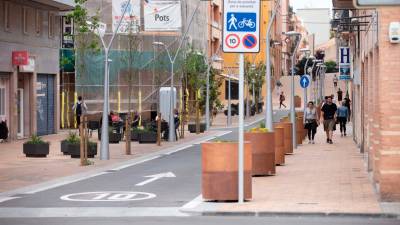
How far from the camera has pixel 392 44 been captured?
16375 millimetres

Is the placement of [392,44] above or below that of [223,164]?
above

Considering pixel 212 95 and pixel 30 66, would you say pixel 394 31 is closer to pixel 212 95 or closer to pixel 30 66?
pixel 30 66

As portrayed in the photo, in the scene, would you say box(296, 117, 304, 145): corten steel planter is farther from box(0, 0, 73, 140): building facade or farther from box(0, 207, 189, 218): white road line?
box(0, 207, 189, 218): white road line

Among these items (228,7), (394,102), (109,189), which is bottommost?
(109,189)

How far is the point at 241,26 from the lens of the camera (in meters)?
16.8

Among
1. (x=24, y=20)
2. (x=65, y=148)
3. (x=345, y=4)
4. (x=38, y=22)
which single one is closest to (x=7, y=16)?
(x=24, y=20)

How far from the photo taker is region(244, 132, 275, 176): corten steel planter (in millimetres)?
22312

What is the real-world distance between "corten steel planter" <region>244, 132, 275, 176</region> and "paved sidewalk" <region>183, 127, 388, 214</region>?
11.4 inches

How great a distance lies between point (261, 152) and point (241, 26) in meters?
6.06

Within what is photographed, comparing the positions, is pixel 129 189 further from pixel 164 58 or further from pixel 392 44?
pixel 164 58

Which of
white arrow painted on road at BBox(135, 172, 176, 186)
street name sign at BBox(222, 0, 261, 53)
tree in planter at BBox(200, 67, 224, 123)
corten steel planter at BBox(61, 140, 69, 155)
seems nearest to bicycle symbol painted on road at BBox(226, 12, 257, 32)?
street name sign at BBox(222, 0, 261, 53)

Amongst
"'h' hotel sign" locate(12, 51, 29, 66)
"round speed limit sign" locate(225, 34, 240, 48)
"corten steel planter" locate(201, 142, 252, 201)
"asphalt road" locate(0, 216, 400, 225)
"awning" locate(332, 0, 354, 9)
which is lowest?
"asphalt road" locate(0, 216, 400, 225)

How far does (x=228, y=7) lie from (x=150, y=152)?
19.0 meters

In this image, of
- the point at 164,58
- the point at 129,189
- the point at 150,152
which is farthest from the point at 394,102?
the point at 164,58
